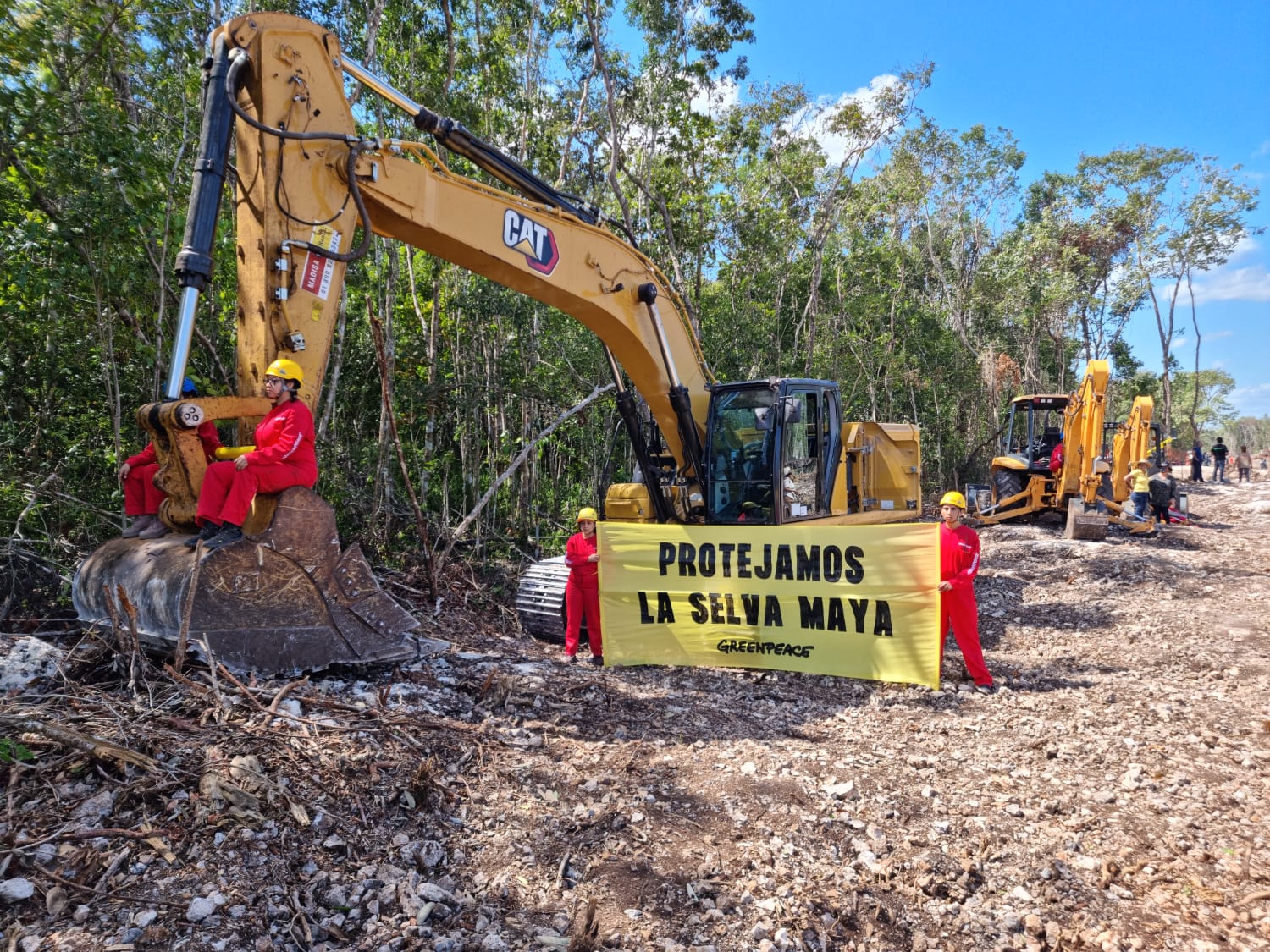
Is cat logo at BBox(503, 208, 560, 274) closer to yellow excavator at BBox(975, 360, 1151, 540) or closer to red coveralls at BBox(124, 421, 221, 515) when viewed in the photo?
red coveralls at BBox(124, 421, 221, 515)

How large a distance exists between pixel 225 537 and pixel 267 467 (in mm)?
420

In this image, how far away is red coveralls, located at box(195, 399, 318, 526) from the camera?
13.4 ft

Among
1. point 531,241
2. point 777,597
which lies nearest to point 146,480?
point 531,241

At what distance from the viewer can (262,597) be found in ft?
13.4

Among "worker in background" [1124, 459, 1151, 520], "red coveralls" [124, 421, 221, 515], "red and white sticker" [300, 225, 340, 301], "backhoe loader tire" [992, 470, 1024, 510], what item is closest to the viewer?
"red and white sticker" [300, 225, 340, 301]

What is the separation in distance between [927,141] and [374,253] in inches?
1016

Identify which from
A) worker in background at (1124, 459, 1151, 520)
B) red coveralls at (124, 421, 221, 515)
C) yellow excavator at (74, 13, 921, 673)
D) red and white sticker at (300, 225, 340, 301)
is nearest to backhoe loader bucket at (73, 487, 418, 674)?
yellow excavator at (74, 13, 921, 673)

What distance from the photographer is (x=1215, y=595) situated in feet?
29.5

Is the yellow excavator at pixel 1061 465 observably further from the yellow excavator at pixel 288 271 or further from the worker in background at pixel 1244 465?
the worker in background at pixel 1244 465

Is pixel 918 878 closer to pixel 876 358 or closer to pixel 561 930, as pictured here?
pixel 561 930

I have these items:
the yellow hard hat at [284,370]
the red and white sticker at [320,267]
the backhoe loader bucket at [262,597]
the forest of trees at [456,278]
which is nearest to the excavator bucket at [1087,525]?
the forest of trees at [456,278]

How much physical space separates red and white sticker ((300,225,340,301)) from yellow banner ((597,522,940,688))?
2.95m

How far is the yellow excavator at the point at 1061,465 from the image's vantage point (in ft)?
43.8

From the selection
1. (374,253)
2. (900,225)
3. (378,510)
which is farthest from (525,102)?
(900,225)
